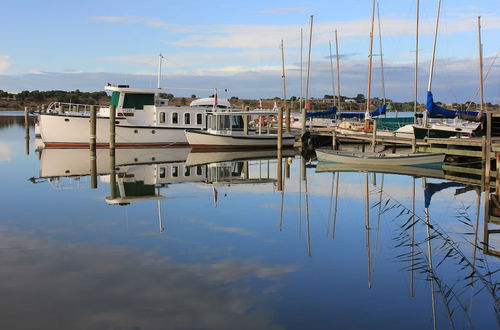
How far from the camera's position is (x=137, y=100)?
37.3 meters

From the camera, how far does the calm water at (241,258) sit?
27.2 feet

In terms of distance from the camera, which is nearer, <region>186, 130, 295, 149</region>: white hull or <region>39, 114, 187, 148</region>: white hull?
<region>39, 114, 187, 148</region>: white hull

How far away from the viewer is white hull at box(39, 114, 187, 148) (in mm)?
35875

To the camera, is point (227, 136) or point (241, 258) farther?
point (227, 136)

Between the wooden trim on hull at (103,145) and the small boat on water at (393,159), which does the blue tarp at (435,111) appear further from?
the wooden trim on hull at (103,145)

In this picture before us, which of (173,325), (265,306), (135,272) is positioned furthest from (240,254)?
(173,325)

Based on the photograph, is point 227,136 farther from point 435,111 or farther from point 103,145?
point 435,111

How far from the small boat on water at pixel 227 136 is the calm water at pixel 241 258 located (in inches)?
558

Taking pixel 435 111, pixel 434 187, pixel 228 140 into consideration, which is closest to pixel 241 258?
pixel 434 187

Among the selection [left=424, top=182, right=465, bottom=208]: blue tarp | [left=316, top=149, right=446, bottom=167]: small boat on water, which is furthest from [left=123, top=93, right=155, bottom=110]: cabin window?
[left=424, top=182, right=465, bottom=208]: blue tarp

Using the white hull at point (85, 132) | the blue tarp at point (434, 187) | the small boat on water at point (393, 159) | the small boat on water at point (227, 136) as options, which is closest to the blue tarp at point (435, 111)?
the small boat on water at point (393, 159)

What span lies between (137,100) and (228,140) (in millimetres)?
6736

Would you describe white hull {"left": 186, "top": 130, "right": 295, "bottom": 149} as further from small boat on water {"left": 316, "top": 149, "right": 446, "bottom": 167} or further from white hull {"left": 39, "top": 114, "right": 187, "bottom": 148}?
small boat on water {"left": 316, "top": 149, "right": 446, "bottom": 167}

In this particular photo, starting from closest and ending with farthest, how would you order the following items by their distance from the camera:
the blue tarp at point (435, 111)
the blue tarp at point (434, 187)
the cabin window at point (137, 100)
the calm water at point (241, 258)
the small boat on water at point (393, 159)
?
the calm water at point (241, 258) < the blue tarp at point (434, 187) < the small boat on water at point (393, 159) < the blue tarp at point (435, 111) < the cabin window at point (137, 100)
